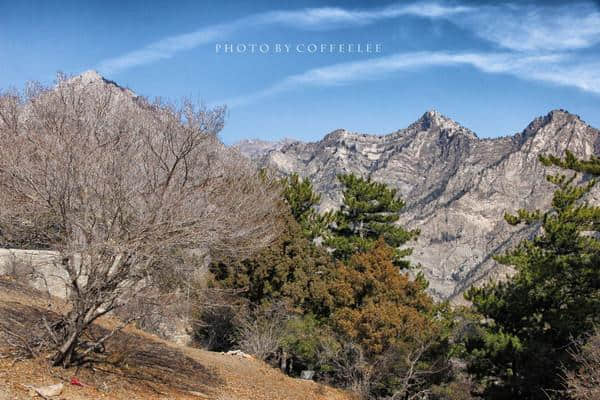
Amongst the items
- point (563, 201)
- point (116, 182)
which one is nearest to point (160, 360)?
point (116, 182)

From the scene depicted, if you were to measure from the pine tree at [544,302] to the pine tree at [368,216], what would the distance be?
658cm

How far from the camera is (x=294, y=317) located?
19469 millimetres

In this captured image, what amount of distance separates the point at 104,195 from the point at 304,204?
19.2m

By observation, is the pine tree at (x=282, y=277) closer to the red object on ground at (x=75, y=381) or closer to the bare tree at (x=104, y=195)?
the bare tree at (x=104, y=195)

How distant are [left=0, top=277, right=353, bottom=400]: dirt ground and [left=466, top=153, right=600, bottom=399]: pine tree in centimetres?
926

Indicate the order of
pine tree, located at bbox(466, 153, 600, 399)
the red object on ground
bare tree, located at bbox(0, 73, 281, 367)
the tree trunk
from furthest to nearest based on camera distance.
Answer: pine tree, located at bbox(466, 153, 600, 399), the tree trunk, the red object on ground, bare tree, located at bbox(0, 73, 281, 367)

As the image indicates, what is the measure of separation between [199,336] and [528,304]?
43.1ft

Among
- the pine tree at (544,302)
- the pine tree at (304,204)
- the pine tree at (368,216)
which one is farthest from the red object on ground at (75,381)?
the pine tree at (368,216)

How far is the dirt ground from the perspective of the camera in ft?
23.8

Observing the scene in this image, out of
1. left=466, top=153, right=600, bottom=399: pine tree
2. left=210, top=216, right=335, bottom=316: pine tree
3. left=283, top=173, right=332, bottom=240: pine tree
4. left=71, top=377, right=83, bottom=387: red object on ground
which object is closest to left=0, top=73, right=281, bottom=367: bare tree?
left=71, top=377, right=83, bottom=387: red object on ground

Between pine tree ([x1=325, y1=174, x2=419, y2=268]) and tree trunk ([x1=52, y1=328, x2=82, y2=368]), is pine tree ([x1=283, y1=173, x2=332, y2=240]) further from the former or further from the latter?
tree trunk ([x1=52, y1=328, x2=82, y2=368])

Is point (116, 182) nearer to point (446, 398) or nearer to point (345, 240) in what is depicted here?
point (446, 398)

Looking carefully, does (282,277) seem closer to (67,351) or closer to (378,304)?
(378,304)

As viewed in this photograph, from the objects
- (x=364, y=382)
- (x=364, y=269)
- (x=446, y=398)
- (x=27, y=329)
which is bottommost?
(x=446, y=398)
